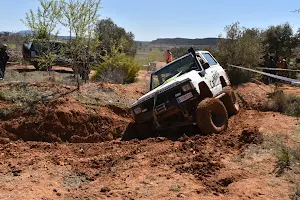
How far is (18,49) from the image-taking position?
2753 centimetres

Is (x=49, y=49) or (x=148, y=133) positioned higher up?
(x=49, y=49)

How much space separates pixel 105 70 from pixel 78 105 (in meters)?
6.32

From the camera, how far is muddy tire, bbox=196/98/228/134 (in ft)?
26.2

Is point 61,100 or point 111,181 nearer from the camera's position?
point 111,181

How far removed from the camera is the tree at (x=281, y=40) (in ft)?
71.7

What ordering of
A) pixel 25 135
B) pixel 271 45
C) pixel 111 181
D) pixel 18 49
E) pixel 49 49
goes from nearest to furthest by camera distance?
1. pixel 111 181
2. pixel 25 135
3. pixel 49 49
4. pixel 271 45
5. pixel 18 49

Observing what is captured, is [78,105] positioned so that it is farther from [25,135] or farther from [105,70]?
[105,70]

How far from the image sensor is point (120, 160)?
22.4 ft

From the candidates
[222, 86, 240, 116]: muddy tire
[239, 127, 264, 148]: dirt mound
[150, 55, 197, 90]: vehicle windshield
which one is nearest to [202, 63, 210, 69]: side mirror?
[150, 55, 197, 90]: vehicle windshield

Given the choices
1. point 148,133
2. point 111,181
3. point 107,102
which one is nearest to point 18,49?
point 107,102

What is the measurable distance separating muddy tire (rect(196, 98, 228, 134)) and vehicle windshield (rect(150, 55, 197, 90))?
4.53ft

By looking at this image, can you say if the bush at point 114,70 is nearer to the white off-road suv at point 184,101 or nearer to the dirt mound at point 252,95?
the dirt mound at point 252,95

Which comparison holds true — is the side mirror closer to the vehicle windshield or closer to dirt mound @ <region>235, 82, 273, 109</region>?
the vehicle windshield

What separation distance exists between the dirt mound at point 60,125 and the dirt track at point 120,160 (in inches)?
0.9
